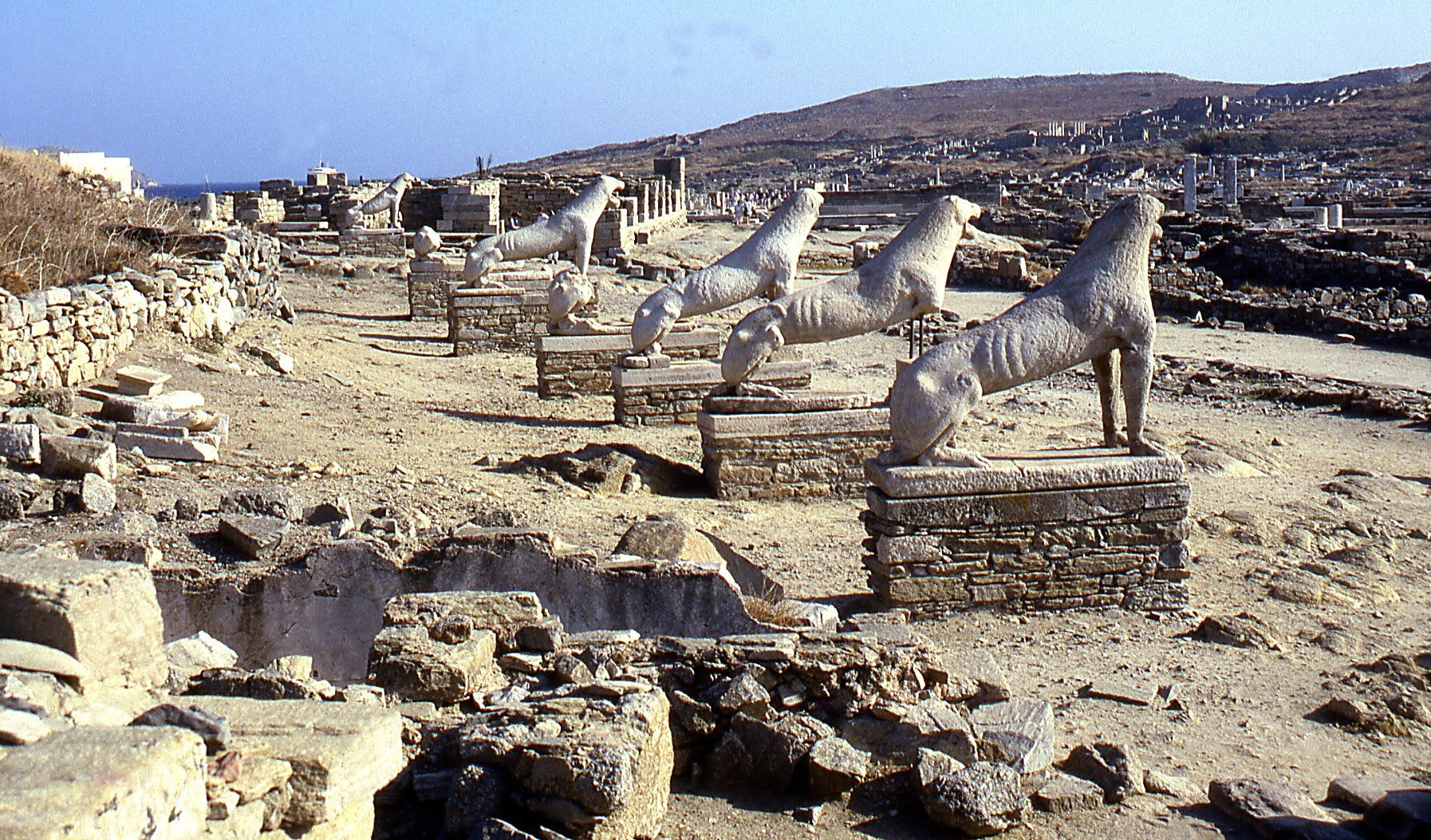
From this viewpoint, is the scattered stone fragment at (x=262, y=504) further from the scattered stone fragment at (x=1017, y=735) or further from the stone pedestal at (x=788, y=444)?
the scattered stone fragment at (x=1017, y=735)

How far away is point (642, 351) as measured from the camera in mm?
11938

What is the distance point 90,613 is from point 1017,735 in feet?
10.1

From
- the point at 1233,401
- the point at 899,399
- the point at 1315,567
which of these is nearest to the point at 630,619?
the point at 899,399

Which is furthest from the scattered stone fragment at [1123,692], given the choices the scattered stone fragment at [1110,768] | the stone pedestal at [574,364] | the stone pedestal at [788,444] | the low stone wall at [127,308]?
the stone pedestal at [574,364]

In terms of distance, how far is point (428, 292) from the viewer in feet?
62.7

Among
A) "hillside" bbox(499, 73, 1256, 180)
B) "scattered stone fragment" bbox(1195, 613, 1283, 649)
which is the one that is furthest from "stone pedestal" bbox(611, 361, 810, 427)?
"hillside" bbox(499, 73, 1256, 180)

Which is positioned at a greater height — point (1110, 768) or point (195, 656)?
point (195, 656)

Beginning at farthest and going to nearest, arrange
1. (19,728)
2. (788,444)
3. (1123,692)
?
(788,444)
(1123,692)
(19,728)

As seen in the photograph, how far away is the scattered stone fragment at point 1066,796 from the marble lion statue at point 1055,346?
8.20ft

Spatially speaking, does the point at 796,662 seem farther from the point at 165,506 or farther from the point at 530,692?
the point at 165,506

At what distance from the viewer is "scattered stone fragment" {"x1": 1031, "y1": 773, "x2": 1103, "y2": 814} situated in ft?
14.8

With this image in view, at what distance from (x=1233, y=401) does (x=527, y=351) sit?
8.45m

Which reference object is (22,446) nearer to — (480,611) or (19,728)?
(480,611)

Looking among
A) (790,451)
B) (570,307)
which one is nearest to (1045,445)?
(790,451)
